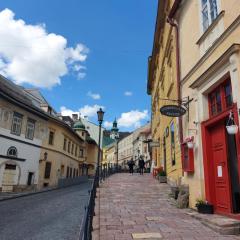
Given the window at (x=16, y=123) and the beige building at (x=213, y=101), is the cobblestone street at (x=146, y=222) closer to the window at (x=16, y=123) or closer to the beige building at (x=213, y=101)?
the beige building at (x=213, y=101)

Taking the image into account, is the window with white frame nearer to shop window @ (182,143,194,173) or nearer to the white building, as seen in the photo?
shop window @ (182,143,194,173)

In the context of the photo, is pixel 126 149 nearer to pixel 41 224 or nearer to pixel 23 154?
pixel 23 154

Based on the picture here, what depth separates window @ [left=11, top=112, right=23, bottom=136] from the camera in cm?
2369

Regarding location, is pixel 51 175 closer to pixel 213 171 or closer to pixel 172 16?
pixel 172 16

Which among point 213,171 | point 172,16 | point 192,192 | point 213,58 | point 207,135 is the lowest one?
point 192,192

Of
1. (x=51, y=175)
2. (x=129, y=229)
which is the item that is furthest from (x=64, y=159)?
(x=129, y=229)

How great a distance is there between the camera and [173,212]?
867 centimetres

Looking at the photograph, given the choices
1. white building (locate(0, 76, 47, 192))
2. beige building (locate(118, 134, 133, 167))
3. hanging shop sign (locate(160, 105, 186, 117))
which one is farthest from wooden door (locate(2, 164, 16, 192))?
beige building (locate(118, 134, 133, 167))

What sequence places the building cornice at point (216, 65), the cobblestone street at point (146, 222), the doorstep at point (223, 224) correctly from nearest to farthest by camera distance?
the cobblestone street at point (146, 222) < the doorstep at point (223, 224) < the building cornice at point (216, 65)

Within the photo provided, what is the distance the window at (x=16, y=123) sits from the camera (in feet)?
77.7

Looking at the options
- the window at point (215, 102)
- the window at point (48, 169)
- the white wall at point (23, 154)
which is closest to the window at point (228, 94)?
the window at point (215, 102)

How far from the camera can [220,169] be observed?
8195 millimetres

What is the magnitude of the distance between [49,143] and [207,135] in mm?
23671

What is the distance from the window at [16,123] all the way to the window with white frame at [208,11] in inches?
711
